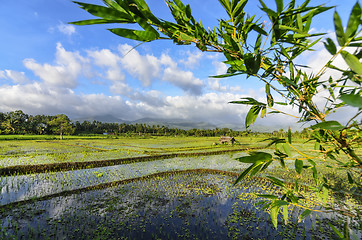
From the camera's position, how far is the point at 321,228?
4.32 meters

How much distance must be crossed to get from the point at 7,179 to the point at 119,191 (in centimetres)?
564

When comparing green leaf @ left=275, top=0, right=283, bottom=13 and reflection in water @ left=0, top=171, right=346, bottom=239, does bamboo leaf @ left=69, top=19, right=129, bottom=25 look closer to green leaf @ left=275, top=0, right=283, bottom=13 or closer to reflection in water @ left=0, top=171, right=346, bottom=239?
green leaf @ left=275, top=0, right=283, bottom=13

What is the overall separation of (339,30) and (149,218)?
564 cm

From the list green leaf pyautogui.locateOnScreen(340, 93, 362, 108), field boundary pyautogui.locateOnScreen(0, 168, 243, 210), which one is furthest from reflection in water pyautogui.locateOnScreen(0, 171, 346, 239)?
green leaf pyautogui.locateOnScreen(340, 93, 362, 108)

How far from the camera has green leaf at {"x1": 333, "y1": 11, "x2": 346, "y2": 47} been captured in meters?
0.49

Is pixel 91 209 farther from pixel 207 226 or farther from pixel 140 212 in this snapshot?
pixel 207 226

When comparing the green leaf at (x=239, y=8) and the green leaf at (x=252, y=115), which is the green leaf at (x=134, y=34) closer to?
the green leaf at (x=239, y=8)

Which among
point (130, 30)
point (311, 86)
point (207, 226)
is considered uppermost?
point (130, 30)

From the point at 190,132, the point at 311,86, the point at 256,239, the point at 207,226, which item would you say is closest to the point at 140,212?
the point at 207,226

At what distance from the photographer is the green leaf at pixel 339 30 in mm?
488

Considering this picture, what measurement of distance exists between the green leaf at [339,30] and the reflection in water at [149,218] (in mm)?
4855

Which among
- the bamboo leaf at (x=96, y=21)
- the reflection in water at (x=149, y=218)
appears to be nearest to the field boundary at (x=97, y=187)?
the reflection in water at (x=149, y=218)

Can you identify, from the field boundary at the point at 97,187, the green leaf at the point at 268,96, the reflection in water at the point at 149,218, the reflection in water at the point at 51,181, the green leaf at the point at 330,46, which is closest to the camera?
the green leaf at the point at 330,46

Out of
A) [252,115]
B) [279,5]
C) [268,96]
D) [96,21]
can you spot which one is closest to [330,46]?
[279,5]
